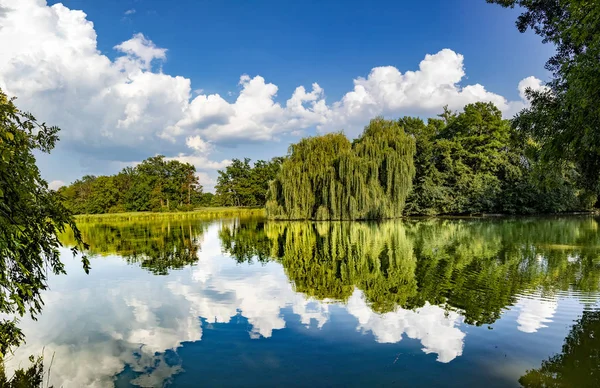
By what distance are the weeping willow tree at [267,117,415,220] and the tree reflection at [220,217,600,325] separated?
454 inches

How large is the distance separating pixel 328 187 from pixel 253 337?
25438mm

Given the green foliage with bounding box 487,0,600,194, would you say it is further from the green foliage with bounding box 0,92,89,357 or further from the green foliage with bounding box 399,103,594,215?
the green foliage with bounding box 399,103,594,215

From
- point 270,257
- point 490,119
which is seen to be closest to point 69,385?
point 270,257

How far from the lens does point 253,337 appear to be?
656 centimetres

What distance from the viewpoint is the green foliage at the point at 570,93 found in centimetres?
516

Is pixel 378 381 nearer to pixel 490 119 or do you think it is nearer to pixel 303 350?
pixel 303 350

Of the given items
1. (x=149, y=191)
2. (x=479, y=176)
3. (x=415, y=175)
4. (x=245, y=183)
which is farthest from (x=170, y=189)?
(x=479, y=176)

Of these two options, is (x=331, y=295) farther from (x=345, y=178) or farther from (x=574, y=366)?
(x=345, y=178)

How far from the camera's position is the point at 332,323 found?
7.11 meters

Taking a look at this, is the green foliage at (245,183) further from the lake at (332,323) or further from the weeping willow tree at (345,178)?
the lake at (332,323)

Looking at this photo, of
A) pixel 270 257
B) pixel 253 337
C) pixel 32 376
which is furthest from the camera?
pixel 270 257

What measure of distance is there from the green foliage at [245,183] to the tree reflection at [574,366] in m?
60.4

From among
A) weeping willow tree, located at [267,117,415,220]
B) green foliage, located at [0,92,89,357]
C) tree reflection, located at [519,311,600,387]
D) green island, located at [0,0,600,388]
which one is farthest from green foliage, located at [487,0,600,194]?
weeping willow tree, located at [267,117,415,220]

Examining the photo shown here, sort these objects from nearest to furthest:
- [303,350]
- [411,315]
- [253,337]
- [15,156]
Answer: [15,156], [303,350], [253,337], [411,315]
